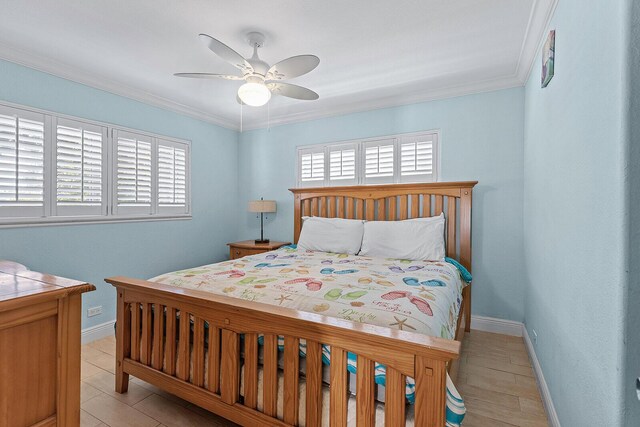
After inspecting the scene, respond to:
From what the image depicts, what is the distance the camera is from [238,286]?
75.2 inches

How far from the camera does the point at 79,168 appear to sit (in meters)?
2.84

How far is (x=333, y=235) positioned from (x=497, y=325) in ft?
5.95

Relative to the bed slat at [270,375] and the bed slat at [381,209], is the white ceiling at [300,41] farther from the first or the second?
the bed slat at [270,375]

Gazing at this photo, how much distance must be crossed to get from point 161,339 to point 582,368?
2.06 meters

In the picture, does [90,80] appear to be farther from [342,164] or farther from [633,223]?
[633,223]

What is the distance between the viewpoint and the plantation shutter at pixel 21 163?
2.40m

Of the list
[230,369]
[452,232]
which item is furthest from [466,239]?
[230,369]

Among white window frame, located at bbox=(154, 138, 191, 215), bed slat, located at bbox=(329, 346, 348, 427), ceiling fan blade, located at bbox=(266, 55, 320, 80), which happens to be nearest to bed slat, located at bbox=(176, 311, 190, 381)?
bed slat, located at bbox=(329, 346, 348, 427)

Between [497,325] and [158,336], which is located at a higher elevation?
[158,336]

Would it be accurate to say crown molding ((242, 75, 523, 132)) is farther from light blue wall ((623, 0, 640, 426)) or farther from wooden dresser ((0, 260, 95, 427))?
wooden dresser ((0, 260, 95, 427))

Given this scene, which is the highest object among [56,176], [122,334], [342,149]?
[342,149]

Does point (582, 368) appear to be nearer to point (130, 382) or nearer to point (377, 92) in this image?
point (130, 382)

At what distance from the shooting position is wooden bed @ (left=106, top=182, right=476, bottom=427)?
43.8 inches

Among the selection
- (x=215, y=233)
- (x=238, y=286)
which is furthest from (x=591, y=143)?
(x=215, y=233)
